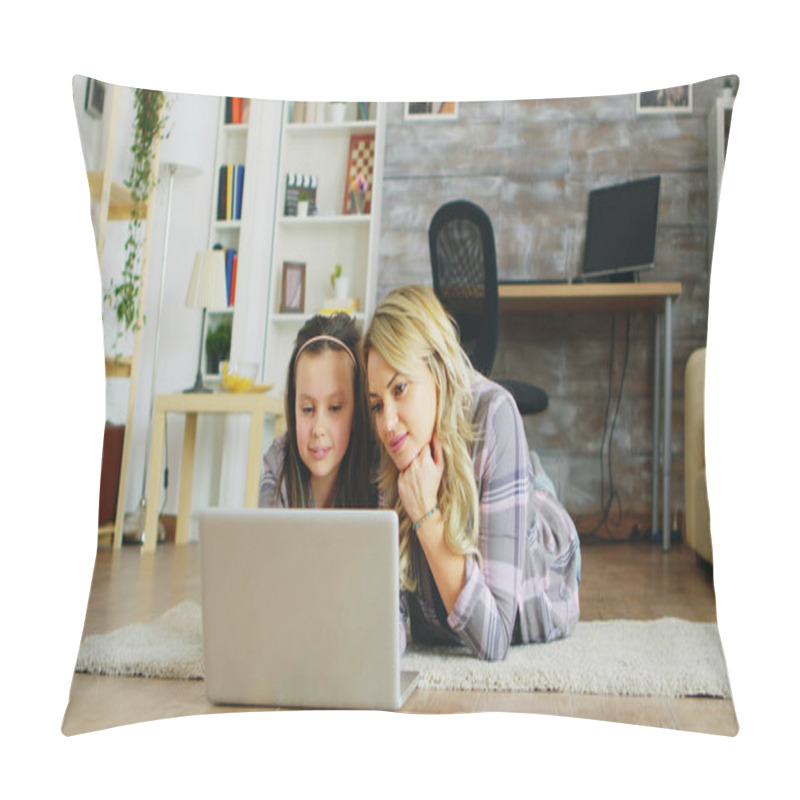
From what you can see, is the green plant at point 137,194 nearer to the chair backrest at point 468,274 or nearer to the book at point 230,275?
the book at point 230,275

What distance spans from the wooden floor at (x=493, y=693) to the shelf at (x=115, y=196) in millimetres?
594

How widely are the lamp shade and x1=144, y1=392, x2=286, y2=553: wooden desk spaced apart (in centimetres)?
16

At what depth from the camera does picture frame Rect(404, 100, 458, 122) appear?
5.94 ft

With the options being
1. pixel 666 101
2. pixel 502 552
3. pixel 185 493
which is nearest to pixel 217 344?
pixel 185 493

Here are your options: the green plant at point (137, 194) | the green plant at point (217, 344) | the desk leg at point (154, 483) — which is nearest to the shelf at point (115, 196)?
the green plant at point (137, 194)

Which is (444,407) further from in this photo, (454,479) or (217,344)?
(217,344)

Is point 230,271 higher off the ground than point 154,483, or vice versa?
point 230,271

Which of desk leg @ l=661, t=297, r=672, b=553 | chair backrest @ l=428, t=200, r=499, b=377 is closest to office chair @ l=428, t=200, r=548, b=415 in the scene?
chair backrest @ l=428, t=200, r=499, b=377

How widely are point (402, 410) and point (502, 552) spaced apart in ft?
0.99

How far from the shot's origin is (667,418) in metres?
1.78

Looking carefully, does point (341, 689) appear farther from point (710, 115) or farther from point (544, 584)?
point (710, 115)

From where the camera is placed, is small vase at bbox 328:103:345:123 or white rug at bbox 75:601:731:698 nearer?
white rug at bbox 75:601:731:698

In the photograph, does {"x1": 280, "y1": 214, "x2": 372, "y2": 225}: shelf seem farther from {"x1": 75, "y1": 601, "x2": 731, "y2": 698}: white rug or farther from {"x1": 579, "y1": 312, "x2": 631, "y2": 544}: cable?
{"x1": 75, "y1": 601, "x2": 731, "y2": 698}: white rug

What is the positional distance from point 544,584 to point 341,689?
40cm
